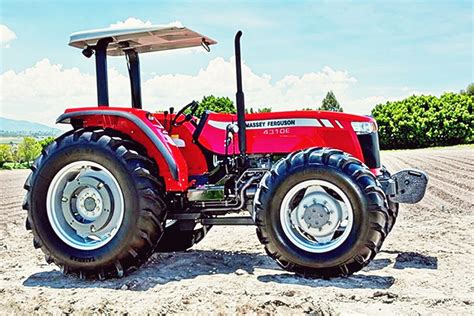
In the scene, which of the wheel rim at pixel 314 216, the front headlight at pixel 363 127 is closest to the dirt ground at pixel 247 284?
the wheel rim at pixel 314 216

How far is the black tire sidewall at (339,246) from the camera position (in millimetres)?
→ 4840

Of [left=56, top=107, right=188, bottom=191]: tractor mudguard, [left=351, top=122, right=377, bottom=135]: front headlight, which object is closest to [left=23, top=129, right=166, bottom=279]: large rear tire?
[left=56, top=107, right=188, bottom=191]: tractor mudguard

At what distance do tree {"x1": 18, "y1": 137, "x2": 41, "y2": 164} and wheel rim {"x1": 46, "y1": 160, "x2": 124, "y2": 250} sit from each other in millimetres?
25410

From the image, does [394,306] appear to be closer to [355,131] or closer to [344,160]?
[344,160]

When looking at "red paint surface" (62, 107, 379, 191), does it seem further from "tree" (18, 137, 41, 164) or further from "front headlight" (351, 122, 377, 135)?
"tree" (18, 137, 41, 164)

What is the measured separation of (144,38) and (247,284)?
266 cm

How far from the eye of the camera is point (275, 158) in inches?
231

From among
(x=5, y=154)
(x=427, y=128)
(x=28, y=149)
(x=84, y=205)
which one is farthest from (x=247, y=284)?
(x=427, y=128)

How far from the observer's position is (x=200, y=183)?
19.2 ft

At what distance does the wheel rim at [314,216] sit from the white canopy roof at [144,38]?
193 cm

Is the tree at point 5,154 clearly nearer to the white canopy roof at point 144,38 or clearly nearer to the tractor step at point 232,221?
the white canopy roof at point 144,38

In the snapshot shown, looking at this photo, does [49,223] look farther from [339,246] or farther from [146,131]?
[339,246]

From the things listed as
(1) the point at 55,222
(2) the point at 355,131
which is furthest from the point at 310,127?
(1) the point at 55,222

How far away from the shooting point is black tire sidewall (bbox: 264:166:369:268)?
484cm
